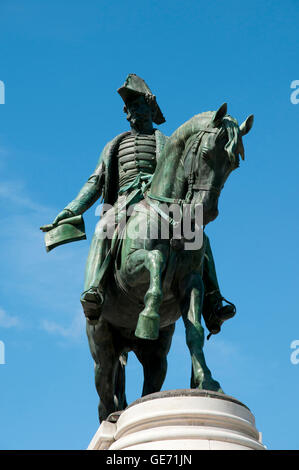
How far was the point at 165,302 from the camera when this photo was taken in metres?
12.9

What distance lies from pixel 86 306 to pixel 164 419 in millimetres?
2619

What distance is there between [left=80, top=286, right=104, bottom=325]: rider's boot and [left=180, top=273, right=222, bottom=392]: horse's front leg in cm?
113

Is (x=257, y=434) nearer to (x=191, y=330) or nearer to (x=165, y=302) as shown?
(x=191, y=330)

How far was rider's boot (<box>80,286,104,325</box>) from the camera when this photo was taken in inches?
503

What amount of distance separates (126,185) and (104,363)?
2.60 m

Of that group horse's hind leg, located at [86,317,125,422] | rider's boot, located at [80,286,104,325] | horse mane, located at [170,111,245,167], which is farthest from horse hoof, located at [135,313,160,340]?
horse mane, located at [170,111,245,167]

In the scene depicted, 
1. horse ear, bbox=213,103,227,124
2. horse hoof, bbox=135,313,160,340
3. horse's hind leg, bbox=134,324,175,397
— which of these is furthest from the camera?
horse's hind leg, bbox=134,324,175,397

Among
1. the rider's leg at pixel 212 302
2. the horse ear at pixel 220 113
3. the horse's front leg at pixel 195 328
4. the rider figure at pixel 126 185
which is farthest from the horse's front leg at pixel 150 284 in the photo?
the horse ear at pixel 220 113

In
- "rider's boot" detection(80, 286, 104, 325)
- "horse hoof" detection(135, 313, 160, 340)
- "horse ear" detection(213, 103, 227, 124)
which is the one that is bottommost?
"horse hoof" detection(135, 313, 160, 340)

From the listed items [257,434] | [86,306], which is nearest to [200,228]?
[86,306]

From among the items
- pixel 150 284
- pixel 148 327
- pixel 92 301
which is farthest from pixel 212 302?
pixel 148 327

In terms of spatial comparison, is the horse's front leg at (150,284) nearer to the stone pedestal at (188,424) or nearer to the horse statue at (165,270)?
the horse statue at (165,270)

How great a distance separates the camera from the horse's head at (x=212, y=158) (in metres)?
11.8

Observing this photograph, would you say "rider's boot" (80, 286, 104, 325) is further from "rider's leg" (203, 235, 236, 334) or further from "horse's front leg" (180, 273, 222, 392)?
"rider's leg" (203, 235, 236, 334)
